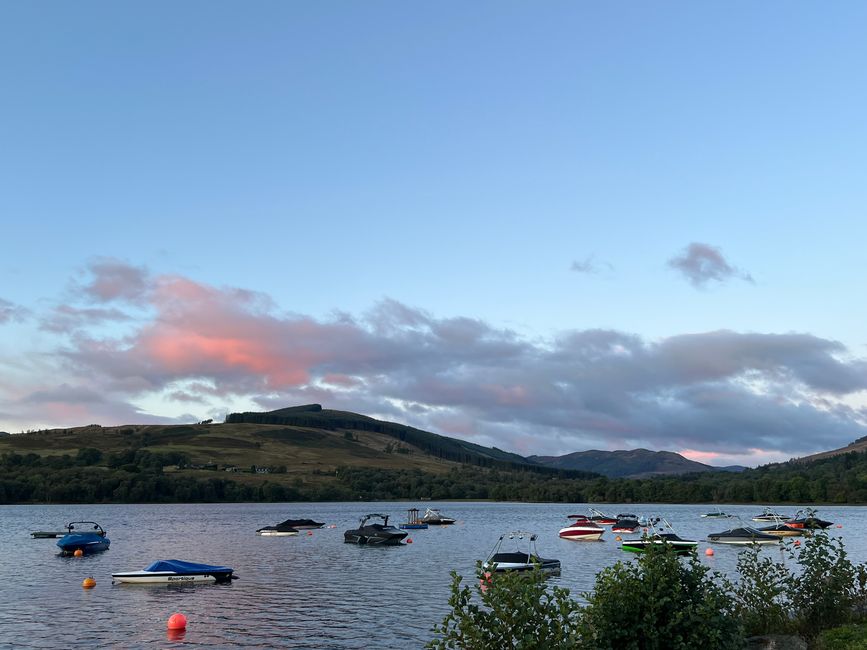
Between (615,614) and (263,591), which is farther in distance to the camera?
(263,591)

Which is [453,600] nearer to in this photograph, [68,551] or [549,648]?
[549,648]

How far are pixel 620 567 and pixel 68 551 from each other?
317ft

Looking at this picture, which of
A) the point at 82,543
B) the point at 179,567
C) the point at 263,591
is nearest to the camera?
the point at 263,591

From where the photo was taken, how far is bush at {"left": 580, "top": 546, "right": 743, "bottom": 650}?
1836 cm

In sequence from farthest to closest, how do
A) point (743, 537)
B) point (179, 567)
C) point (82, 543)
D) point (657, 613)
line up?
point (743, 537)
point (82, 543)
point (179, 567)
point (657, 613)

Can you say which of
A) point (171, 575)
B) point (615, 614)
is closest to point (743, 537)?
point (171, 575)

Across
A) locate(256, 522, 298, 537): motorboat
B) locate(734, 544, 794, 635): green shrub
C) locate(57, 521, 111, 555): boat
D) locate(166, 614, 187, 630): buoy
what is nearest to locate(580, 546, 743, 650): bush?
locate(734, 544, 794, 635): green shrub

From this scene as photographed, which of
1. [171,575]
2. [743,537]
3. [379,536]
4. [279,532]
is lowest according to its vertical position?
[279,532]

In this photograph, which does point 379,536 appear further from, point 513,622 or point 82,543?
point 513,622

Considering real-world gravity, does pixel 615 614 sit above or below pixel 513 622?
below

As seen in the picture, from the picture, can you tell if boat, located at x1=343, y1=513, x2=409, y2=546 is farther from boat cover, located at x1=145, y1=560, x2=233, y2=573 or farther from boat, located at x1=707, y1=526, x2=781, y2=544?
boat cover, located at x1=145, y1=560, x2=233, y2=573

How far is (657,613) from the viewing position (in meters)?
18.8

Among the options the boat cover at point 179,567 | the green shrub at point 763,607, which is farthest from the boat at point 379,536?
the green shrub at point 763,607

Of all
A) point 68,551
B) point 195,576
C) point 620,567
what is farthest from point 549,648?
point 68,551
